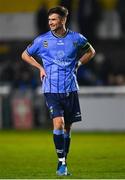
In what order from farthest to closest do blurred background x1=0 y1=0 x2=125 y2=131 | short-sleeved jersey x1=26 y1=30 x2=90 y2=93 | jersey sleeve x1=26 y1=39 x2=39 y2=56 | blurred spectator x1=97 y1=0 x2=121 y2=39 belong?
blurred spectator x1=97 y1=0 x2=121 y2=39 → blurred background x1=0 y1=0 x2=125 y2=131 → jersey sleeve x1=26 y1=39 x2=39 y2=56 → short-sleeved jersey x1=26 y1=30 x2=90 y2=93

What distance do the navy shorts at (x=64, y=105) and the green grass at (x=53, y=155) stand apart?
78cm

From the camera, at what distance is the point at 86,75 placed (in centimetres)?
2472

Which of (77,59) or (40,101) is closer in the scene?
(77,59)

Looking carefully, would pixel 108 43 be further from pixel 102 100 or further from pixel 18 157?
pixel 18 157

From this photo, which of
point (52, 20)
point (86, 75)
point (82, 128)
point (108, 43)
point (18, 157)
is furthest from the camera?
point (108, 43)

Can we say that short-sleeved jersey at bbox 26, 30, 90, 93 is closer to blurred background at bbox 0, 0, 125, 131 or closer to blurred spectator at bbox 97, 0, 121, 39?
blurred background at bbox 0, 0, 125, 131

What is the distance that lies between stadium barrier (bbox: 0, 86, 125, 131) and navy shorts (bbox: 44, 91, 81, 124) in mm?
10703

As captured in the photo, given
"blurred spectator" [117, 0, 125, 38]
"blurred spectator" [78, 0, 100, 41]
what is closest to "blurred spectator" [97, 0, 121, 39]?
"blurred spectator" [117, 0, 125, 38]

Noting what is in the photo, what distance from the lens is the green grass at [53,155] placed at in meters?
12.0

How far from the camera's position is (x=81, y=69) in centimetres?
2489

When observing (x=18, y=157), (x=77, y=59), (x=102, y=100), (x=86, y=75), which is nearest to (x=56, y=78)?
(x=77, y=59)

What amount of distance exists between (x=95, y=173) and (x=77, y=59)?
1.60 metres

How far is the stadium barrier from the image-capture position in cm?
2292

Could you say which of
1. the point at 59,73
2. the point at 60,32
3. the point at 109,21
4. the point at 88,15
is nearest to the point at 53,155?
the point at 59,73
